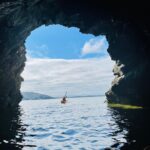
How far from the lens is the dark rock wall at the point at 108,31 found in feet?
174

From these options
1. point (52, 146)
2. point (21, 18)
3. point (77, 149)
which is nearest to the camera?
point (77, 149)

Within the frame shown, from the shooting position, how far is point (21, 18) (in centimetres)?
5472

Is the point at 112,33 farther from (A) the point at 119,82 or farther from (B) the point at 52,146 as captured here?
(B) the point at 52,146

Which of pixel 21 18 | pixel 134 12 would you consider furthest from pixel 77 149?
pixel 21 18

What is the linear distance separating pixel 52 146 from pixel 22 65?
75.2 meters

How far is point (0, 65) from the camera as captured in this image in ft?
236

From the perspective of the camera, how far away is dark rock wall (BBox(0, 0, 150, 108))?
174 feet

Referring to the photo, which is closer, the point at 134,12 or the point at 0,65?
the point at 134,12

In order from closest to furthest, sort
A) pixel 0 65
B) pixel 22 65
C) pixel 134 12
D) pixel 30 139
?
pixel 30 139 < pixel 134 12 < pixel 0 65 < pixel 22 65

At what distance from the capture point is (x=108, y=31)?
246 feet

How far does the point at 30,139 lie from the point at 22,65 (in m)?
70.9

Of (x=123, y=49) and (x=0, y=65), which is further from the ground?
(x=123, y=49)

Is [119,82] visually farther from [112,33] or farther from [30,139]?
[30,139]

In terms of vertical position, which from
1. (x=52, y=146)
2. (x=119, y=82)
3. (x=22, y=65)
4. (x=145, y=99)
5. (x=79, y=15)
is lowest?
(x=52, y=146)
